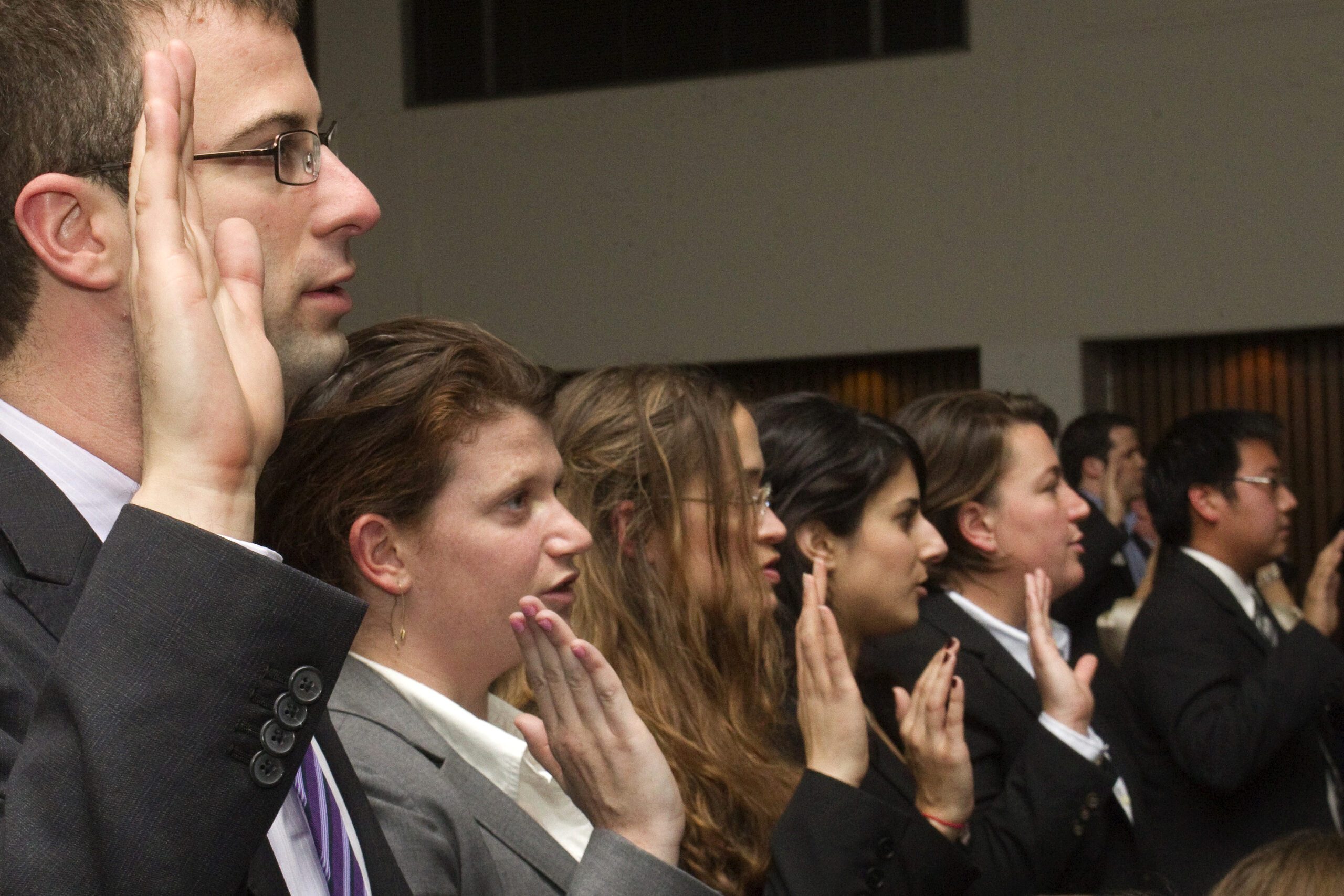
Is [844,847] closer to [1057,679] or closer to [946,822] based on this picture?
[946,822]

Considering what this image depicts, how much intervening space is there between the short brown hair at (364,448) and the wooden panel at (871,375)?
7.63 m

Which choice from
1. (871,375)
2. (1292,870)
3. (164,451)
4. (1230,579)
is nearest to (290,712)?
(164,451)

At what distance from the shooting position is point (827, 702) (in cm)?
223

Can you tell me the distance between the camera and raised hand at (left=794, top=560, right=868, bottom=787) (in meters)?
2.20

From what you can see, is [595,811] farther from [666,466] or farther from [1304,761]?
[1304,761]

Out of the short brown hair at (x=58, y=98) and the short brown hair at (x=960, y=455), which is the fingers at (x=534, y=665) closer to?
the short brown hair at (x=58, y=98)

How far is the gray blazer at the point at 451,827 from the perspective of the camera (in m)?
1.46

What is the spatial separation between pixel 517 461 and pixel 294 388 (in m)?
0.63

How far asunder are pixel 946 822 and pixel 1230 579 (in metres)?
1.66

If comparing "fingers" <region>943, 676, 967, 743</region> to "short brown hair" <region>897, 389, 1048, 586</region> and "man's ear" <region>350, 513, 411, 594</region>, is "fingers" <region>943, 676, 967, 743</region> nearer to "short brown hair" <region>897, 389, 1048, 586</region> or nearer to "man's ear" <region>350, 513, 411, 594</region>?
"short brown hair" <region>897, 389, 1048, 586</region>

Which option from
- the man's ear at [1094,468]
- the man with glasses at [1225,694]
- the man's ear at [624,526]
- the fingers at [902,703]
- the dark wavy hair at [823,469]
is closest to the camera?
the man's ear at [624,526]

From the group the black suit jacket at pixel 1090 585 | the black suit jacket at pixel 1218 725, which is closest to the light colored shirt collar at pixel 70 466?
the black suit jacket at pixel 1218 725

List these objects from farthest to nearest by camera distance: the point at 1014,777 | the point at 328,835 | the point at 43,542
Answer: the point at 1014,777 → the point at 328,835 → the point at 43,542

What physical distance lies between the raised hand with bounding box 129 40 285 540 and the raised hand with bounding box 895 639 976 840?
64.9 inches
